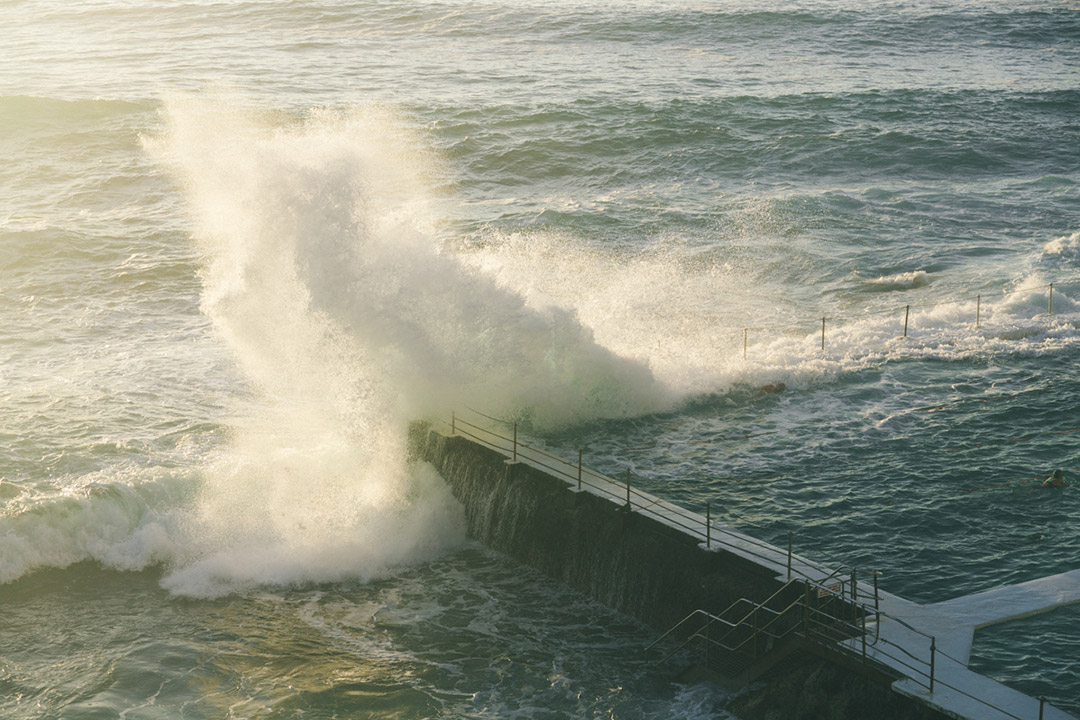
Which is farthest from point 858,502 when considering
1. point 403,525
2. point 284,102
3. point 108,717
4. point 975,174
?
point 284,102

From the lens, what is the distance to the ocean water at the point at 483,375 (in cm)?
1577

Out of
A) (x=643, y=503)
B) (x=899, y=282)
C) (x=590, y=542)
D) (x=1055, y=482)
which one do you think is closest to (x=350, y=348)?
(x=590, y=542)

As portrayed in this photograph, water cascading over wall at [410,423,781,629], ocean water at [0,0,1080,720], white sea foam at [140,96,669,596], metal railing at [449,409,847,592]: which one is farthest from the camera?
white sea foam at [140,96,669,596]

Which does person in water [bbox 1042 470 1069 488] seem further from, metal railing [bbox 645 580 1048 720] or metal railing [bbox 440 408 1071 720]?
metal railing [bbox 645 580 1048 720]

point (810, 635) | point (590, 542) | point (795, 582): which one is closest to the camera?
point (810, 635)

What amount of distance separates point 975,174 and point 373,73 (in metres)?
31.0

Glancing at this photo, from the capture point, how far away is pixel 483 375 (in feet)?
73.3

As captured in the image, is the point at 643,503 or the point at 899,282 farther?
the point at 899,282

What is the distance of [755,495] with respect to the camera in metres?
19.0

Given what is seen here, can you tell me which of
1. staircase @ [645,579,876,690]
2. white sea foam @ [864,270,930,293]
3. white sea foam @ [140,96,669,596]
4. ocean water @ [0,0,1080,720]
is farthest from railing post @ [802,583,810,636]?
white sea foam @ [864,270,930,293]

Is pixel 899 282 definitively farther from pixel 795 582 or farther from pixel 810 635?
pixel 810 635

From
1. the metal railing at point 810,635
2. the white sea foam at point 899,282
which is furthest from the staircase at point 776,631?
the white sea foam at point 899,282

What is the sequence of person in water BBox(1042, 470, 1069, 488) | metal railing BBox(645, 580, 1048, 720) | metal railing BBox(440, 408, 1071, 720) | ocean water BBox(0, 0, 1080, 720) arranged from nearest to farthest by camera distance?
metal railing BBox(645, 580, 1048, 720)
metal railing BBox(440, 408, 1071, 720)
ocean water BBox(0, 0, 1080, 720)
person in water BBox(1042, 470, 1069, 488)

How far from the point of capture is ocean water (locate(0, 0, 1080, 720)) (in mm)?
15766
